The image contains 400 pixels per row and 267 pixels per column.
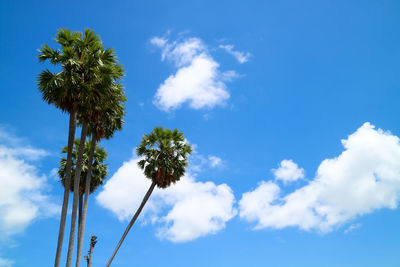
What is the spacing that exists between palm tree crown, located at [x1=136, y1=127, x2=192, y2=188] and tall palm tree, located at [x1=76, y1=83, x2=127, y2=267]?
445cm

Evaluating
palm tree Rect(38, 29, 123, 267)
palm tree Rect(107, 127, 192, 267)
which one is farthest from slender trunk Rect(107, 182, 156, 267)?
palm tree Rect(38, 29, 123, 267)

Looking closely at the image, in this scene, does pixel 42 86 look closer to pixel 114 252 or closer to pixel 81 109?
pixel 81 109

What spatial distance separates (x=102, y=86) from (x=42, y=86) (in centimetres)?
311

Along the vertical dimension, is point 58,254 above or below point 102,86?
below

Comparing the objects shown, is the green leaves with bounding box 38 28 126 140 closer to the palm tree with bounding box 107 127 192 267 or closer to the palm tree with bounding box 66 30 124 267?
the palm tree with bounding box 66 30 124 267

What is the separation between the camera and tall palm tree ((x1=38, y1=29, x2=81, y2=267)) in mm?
17312

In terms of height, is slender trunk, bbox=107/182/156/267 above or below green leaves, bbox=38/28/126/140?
below

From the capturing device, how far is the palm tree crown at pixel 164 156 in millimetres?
26875

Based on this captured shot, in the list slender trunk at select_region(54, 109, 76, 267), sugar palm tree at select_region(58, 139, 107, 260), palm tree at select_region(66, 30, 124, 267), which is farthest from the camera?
sugar palm tree at select_region(58, 139, 107, 260)

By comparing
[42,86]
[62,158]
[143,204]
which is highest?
[62,158]

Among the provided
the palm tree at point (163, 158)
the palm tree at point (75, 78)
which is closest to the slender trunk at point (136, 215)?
the palm tree at point (163, 158)

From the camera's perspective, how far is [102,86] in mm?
18531

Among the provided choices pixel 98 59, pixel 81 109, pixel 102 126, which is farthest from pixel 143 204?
pixel 98 59

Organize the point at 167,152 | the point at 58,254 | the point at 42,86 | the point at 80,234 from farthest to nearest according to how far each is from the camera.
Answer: the point at 167,152, the point at 80,234, the point at 42,86, the point at 58,254
